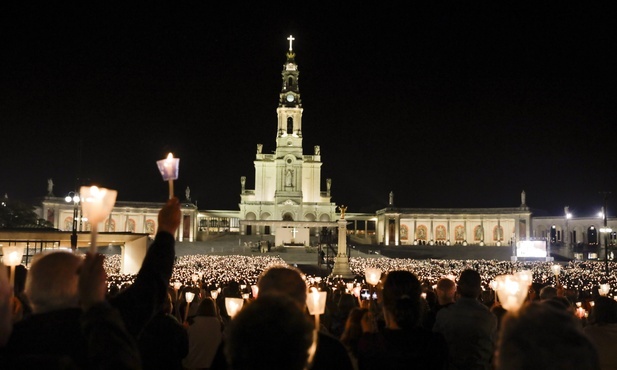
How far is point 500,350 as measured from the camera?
2.81m

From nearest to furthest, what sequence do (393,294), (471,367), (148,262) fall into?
(148,262), (393,294), (471,367)

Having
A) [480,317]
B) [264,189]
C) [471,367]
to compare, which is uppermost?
[264,189]

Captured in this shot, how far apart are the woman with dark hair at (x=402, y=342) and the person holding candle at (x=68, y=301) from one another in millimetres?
1684

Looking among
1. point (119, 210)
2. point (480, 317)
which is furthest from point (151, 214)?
point (480, 317)

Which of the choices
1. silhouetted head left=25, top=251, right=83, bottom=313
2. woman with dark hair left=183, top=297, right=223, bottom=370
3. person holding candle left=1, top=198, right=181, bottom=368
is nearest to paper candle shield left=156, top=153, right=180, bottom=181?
person holding candle left=1, top=198, right=181, bottom=368

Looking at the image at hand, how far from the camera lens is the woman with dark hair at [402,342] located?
4.36m

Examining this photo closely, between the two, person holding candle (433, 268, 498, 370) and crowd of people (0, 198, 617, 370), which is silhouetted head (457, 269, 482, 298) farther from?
crowd of people (0, 198, 617, 370)

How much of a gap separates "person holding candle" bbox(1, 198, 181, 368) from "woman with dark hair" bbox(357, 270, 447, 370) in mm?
1684

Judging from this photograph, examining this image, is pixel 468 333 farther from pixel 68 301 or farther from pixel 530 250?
pixel 530 250

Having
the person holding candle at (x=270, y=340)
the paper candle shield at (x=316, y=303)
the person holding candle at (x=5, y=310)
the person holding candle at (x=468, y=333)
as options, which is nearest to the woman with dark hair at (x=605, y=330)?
the person holding candle at (x=468, y=333)

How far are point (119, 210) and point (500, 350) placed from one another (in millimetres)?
90751

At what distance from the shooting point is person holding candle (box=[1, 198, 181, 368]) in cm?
291

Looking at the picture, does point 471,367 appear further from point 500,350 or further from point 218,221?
point 218,221

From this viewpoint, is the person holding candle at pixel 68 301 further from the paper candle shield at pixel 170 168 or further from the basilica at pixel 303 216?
the basilica at pixel 303 216
